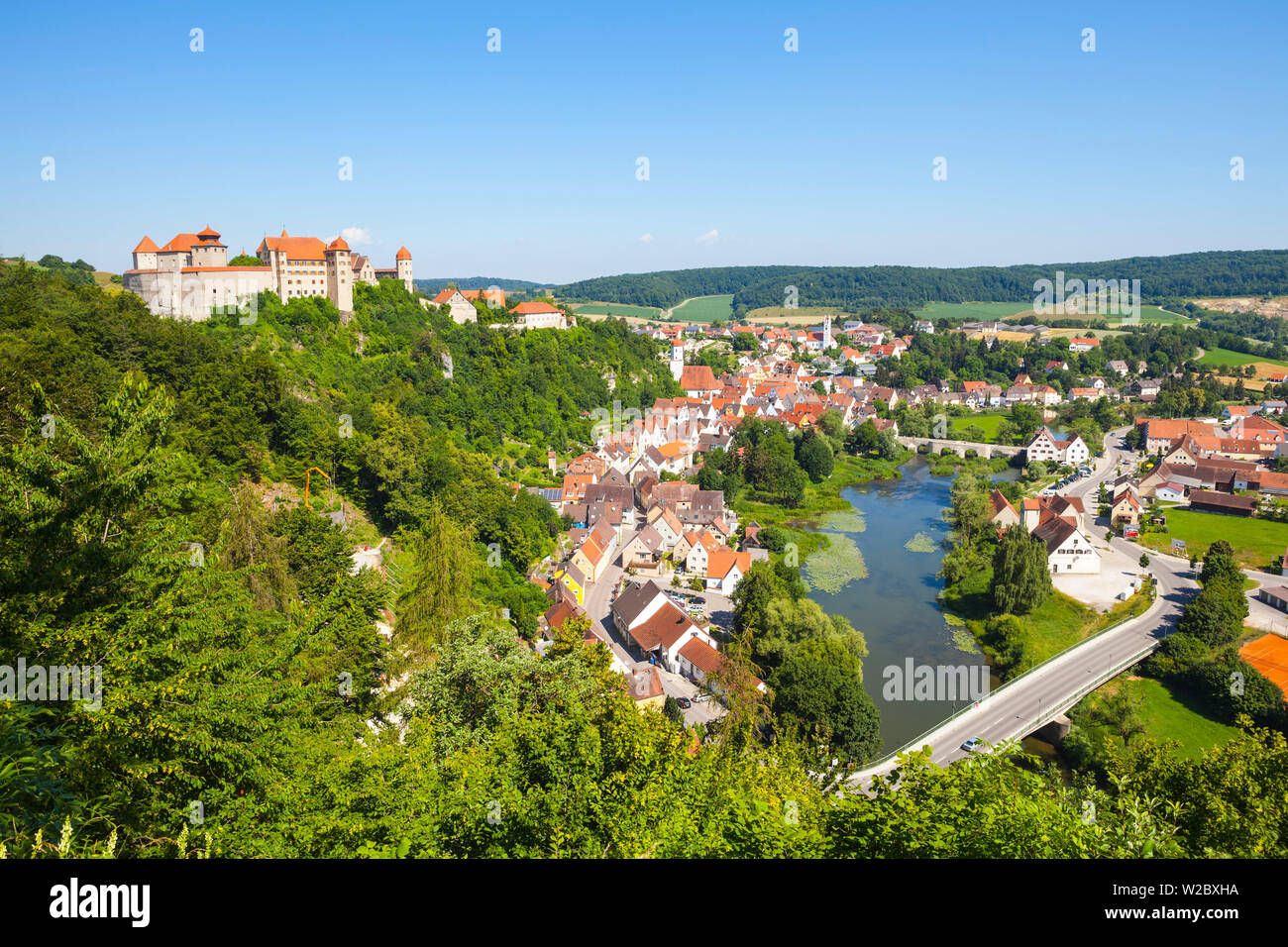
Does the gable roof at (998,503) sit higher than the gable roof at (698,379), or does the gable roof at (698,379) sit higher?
the gable roof at (698,379)

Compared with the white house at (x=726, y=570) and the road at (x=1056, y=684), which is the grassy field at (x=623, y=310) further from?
the road at (x=1056, y=684)

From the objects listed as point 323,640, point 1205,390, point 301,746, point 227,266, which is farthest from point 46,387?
point 1205,390

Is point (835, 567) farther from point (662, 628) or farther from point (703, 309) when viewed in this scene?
point (703, 309)

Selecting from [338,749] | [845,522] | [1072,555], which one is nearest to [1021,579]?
[1072,555]

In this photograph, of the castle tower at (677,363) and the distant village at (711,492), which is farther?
the castle tower at (677,363)

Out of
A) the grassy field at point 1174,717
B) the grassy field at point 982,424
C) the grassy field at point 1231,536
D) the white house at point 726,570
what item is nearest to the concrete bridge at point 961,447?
the grassy field at point 982,424
